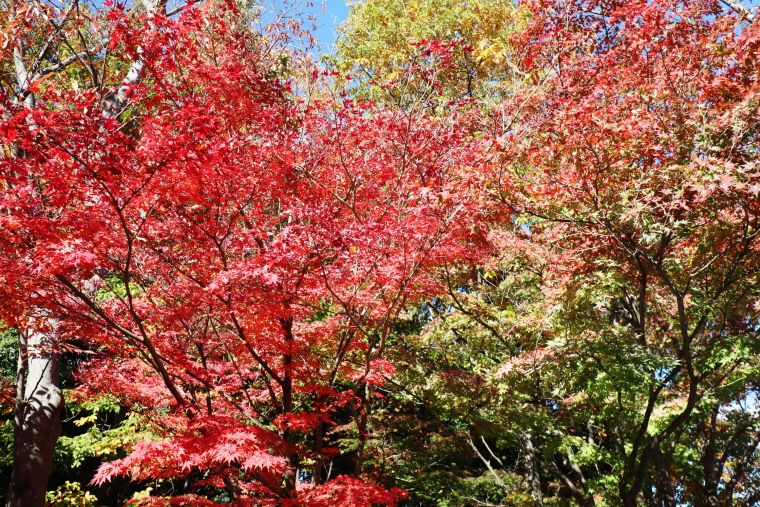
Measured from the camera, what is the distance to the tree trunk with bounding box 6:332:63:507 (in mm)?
5629

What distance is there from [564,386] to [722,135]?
12.2 feet

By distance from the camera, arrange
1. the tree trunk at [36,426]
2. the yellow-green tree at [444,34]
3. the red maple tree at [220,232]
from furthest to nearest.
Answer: the yellow-green tree at [444,34] → the tree trunk at [36,426] → the red maple tree at [220,232]

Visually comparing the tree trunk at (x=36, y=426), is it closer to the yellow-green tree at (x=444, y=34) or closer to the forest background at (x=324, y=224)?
the forest background at (x=324, y=224)

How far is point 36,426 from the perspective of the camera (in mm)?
5801

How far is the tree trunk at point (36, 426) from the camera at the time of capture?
18.5 feet

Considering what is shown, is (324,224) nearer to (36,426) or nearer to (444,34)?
(36,426)

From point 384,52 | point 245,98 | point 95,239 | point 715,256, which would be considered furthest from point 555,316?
point 384,52

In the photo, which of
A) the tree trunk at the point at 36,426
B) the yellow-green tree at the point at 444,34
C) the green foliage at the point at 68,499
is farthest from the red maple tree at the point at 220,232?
the yellow-green tree at the point at 444,34

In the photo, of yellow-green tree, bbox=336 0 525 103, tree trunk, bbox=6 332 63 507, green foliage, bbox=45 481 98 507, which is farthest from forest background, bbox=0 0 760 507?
yellow-green tree, bbox=336 0 525 103

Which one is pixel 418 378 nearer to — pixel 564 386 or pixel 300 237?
pixel 564 386

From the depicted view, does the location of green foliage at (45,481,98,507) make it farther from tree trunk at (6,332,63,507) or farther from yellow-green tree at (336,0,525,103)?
yellow-green tree at (336,0,525,103)

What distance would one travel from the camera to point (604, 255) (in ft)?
21.7

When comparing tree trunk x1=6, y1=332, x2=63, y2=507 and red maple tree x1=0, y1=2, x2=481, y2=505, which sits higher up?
red maple tree x1=0, y1=2, x2=481, y2=505

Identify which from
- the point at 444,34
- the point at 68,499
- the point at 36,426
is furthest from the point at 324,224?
the point at 444,34
